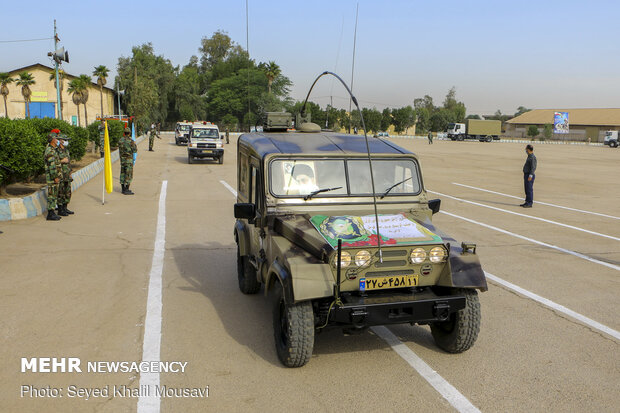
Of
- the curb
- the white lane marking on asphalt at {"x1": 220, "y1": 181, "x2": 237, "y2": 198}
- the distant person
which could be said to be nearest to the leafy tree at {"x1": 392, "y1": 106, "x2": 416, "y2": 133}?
the white lane marking on asphalt at {"x1": 220, "y1": 181, "x2": 237, "y2": 198}

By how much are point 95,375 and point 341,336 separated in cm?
243

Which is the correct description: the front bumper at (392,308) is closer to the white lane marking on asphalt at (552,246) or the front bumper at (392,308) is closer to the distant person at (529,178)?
the white lane marking on asphalt at (552,246)

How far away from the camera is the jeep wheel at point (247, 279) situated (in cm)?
676

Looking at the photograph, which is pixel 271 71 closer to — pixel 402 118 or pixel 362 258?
pixel 402 118

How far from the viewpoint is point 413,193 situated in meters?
5.95

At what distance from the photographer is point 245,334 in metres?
5.65

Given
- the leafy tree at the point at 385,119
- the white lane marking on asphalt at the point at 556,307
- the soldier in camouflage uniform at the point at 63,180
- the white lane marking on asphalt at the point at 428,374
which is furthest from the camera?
the leafy tree at the point at 385,119

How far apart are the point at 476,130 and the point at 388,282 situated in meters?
76.1

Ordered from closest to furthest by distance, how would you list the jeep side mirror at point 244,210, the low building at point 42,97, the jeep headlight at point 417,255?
1. the jeep headlight at point 417,255
2. the jeep side mirror at point 244,210
3. the low building at point 42,97

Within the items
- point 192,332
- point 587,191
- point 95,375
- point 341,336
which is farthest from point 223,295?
point 587,191

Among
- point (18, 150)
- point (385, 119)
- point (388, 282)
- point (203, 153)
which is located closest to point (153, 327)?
point (388, 282)

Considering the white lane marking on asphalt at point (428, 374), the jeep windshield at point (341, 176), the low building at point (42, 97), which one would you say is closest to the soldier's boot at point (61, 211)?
the jeep windshield at point (341, 176)

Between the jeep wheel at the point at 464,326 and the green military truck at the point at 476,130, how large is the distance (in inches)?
2935

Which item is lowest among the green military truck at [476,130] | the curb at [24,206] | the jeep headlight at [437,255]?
the curb at [24,206]
